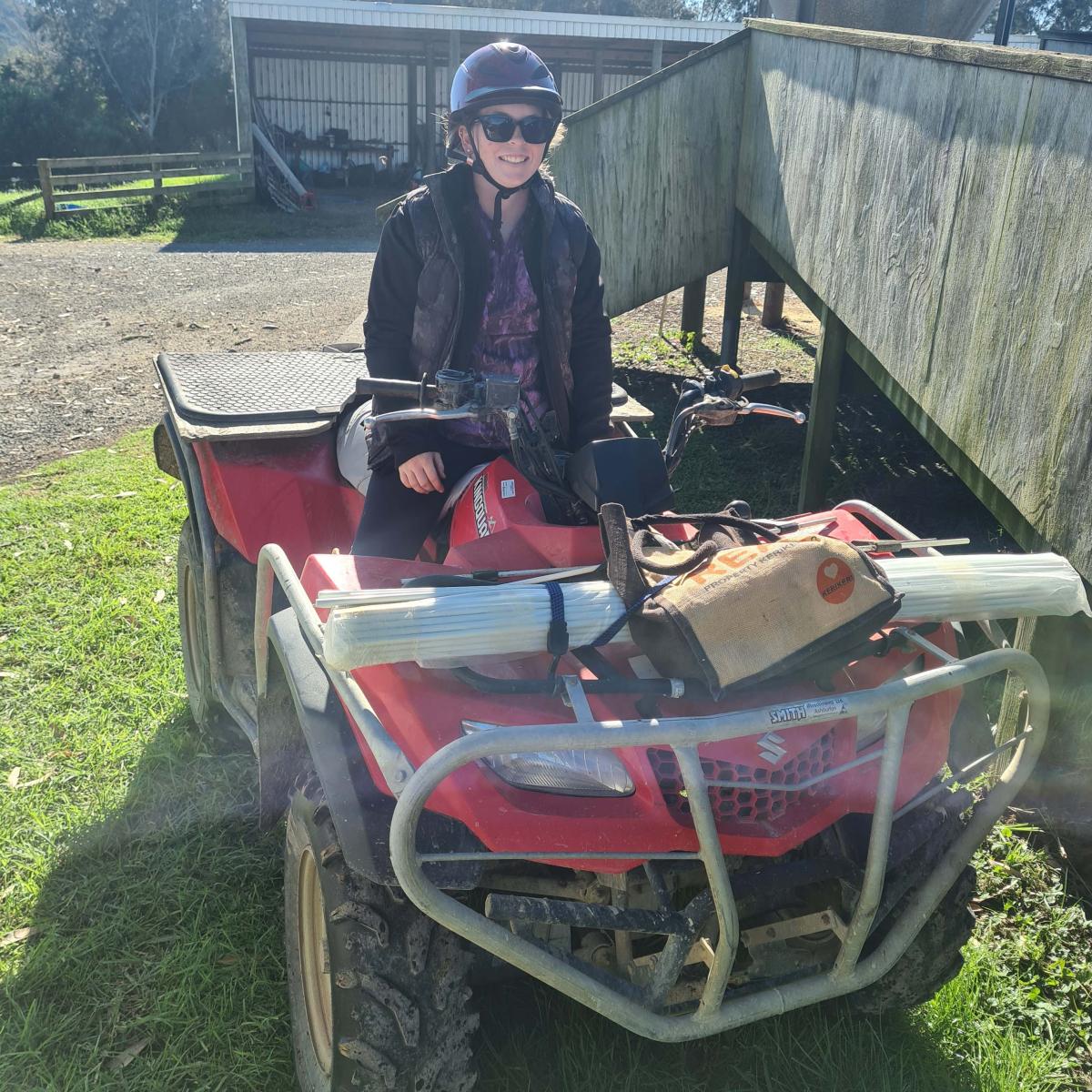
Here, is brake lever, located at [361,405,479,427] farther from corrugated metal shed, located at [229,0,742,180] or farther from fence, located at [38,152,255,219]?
corrugated metal shed, located at [229,0,742,180]

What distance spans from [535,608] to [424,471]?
851mm

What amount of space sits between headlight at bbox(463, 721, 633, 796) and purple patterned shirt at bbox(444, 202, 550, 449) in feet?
4.28

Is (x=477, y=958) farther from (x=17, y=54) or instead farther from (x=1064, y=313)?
(x=17, y=54)

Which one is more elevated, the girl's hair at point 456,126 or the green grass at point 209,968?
the girl's hair at point 456,126

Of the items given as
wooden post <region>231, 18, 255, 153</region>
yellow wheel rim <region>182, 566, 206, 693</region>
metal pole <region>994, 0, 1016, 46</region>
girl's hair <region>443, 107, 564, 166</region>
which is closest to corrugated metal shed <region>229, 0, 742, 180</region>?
wooden post <region>231, 18, 255, 153</region>

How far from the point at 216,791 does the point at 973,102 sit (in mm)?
3466

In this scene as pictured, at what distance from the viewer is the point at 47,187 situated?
18344 mm

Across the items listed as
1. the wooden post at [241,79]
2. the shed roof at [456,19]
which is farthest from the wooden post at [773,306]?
the wooden post at [241,79]

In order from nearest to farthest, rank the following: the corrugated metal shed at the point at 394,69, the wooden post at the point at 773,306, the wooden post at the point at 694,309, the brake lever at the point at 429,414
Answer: the brake lever at the point at 429,414
the wooden post at the point at 694,309
the wooden post at the point at 773,306
the corrugated metal shed at the point at 394,69

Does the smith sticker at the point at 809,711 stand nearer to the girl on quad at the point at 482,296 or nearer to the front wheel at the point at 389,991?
the front wheel at the point at 389,991

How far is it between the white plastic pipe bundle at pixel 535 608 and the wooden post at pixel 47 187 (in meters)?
19.0

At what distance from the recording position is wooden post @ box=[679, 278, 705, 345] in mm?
9680

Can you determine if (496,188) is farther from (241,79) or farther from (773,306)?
(241,79)

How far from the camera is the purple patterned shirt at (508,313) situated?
3020mm
